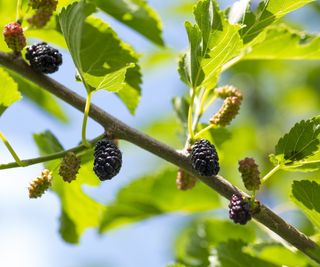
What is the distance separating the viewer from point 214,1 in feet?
6.53

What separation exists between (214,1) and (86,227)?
1286 millimetres

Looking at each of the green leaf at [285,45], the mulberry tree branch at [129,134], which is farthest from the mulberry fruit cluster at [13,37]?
the green leaf at [285,45]

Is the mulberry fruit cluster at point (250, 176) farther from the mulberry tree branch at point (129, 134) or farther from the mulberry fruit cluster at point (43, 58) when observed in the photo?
the mulberry fruit cluster at point (43, 58)

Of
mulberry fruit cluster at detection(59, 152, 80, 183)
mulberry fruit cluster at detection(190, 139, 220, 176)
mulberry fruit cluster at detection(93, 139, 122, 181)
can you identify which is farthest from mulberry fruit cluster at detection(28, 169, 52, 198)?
mulberry fruit cluster at detection(190, 139, 220, 176)

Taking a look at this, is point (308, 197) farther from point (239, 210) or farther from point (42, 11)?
point (42, 11)

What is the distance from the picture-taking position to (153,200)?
298 cm

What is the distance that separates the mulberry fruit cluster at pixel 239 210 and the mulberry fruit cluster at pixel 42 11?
85 centimetres

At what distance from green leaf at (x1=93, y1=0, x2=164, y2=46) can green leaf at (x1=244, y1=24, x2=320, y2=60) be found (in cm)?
38

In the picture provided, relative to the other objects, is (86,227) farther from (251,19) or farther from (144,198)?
(251,19)

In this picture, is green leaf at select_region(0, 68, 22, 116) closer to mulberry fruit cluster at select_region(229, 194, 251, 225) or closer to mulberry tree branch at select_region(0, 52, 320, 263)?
mulberry tree branch at select_region(0, 52, 320, 263)

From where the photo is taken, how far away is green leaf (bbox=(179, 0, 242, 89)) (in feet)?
6.36

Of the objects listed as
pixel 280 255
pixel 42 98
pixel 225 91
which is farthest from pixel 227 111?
pixel 42 98

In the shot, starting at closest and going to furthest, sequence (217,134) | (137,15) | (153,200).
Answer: (217,134) < (137,15) < (153,200)

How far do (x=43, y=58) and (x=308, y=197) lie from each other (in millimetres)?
898
